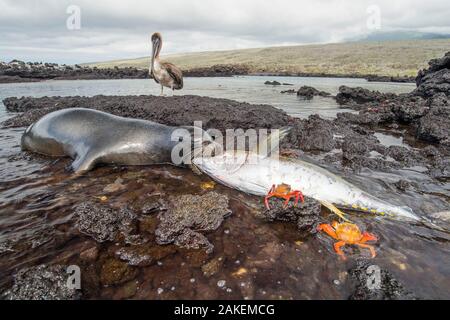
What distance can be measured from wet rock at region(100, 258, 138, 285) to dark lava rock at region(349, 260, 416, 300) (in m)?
1.90

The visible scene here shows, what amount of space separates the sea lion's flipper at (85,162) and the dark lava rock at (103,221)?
1.43m

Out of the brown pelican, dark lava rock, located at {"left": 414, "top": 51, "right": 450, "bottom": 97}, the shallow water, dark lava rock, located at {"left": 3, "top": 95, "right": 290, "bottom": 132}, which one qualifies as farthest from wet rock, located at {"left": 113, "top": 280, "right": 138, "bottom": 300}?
dark lava rock, located at {"left": 414, "top": 51, "right": 450, "bottom": 97}

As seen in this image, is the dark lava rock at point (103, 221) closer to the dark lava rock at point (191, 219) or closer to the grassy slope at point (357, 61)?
the dark lava rock at point (191, 219)

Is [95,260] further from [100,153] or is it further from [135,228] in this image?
[100,153]

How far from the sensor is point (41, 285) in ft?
7.85

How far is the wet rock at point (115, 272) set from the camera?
254cm

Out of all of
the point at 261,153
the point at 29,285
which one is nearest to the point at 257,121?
the point at 261,153

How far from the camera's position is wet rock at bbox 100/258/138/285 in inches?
99.8

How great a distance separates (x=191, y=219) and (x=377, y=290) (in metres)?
1.94

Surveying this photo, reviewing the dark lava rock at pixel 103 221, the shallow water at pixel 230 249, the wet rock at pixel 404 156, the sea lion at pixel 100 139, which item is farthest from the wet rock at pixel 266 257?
the wet rock at pixel 404 156

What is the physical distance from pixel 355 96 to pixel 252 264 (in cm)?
1753

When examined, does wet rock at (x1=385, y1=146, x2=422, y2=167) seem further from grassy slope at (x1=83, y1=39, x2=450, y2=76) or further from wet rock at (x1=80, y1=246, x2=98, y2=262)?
grassy slope at (x1=83, y1=39, x2=450, y2=76)

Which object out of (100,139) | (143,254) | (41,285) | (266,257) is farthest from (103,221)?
(100,139)
